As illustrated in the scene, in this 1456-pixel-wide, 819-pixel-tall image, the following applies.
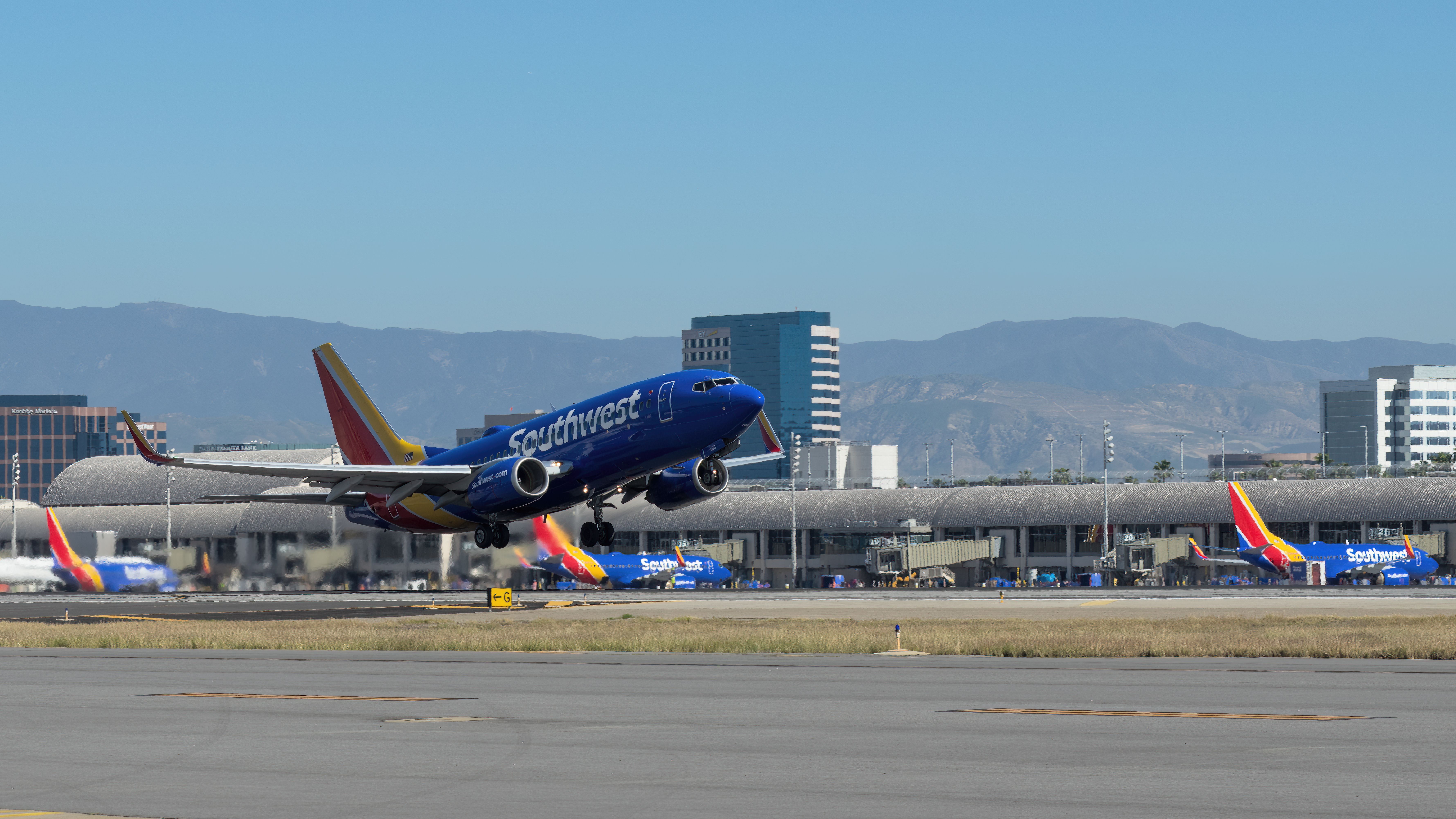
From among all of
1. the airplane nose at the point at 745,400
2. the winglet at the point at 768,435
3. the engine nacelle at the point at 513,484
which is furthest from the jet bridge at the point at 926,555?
the airplane nose at the point at 745,400

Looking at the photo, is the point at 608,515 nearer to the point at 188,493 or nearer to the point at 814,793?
the point at 188,493

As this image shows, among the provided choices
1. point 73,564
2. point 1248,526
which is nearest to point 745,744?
point 73,564

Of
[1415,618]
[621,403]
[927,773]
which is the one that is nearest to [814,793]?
[927,773]

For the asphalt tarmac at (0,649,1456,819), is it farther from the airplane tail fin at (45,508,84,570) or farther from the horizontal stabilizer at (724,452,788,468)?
the airplane tail fin at (45,508,84,570)

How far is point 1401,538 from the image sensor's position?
495 feet

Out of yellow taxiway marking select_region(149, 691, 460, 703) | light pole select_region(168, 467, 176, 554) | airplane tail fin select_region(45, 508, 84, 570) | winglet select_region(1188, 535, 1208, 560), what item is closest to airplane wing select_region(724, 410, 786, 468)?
yellow taxiway marking select_region(149, 691, 460, 703)

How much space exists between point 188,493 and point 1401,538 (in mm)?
129954

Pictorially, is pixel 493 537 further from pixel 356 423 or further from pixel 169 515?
pixel 169 515

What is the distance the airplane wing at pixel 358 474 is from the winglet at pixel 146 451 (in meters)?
0.07

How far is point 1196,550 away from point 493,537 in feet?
297

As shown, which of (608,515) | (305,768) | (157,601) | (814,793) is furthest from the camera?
(608,515)

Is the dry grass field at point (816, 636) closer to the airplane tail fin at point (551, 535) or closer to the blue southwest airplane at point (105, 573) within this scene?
the airplane tail fin at point (551, 535)

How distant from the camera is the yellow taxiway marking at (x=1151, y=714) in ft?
90.0

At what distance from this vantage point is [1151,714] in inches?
1122
